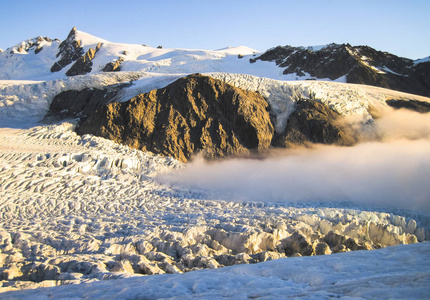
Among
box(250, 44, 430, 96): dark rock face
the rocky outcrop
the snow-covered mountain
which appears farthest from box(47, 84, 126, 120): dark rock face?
box(250, 44, 430, 96): dark rock face

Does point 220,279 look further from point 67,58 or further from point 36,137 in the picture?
point 67,58

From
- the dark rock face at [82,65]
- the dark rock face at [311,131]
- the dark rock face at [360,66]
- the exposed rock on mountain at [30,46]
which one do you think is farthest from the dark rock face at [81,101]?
the exposed rock on mountain at [30,46]

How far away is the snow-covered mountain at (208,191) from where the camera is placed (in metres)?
5.75

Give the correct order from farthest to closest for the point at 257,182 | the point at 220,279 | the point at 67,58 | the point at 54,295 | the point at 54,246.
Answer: the point at 67,58, the point at 257,182, the point at 54,246, the point at 220,279, the point at 54,295

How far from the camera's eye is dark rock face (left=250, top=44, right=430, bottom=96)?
4147cm

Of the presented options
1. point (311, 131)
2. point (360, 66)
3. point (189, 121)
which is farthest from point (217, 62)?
point (189, 121)

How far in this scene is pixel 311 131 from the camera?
77.8ft

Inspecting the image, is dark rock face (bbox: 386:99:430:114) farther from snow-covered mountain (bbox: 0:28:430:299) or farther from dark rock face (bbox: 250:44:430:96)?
dark rock face (bbox: 250:44:430:96)

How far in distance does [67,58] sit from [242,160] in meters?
48.9

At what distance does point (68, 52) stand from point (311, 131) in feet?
170

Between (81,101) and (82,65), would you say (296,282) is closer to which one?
(81,101)

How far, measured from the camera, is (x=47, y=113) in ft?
75.7

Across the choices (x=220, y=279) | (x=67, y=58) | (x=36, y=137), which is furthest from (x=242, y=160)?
(x=67, y=58)

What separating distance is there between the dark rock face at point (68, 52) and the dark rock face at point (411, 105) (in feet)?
167
